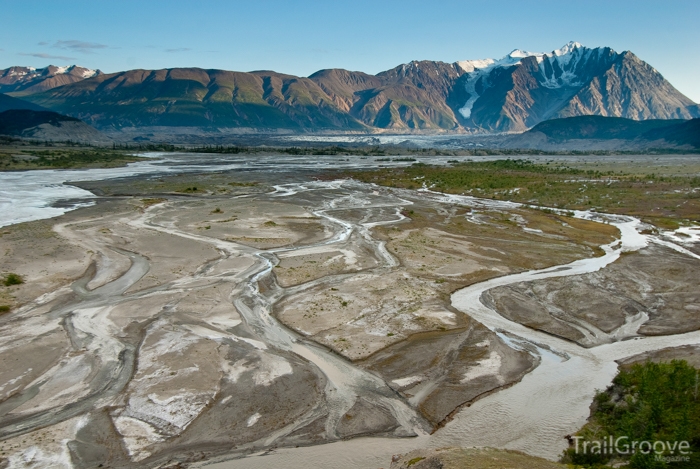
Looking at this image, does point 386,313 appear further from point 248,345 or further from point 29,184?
point 29,184

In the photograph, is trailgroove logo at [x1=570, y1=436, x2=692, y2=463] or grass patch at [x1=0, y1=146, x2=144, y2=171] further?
grass patch at [x1=0, y1=146, x2=144, y2=171]

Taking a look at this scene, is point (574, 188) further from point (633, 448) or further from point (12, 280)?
point (12, 280)

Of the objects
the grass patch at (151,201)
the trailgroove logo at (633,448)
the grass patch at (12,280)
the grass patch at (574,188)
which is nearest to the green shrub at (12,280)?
the grass patch at (12,280)

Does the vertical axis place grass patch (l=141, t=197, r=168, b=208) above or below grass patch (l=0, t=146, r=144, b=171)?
below

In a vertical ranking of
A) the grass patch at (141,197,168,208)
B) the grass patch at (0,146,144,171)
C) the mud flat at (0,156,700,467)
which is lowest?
the mud flat at (0,156,700,467)

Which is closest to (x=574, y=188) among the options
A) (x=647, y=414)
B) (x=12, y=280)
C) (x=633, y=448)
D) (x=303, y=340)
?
(x=303, y=340)

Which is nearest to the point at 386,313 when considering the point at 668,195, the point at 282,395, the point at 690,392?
the point at 282,395

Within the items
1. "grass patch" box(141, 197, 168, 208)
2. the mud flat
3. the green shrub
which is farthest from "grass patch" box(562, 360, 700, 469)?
"grass patch" box(141, 197, 168, 208)

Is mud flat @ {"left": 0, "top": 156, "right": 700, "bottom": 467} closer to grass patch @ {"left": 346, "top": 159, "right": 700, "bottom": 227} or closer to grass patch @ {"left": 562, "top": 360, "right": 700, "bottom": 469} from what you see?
grass patch @ {"left": 562, "top": 360, "right": 700, "bottom": 469}

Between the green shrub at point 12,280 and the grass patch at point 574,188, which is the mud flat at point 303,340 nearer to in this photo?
the green shrub at point 12,280
